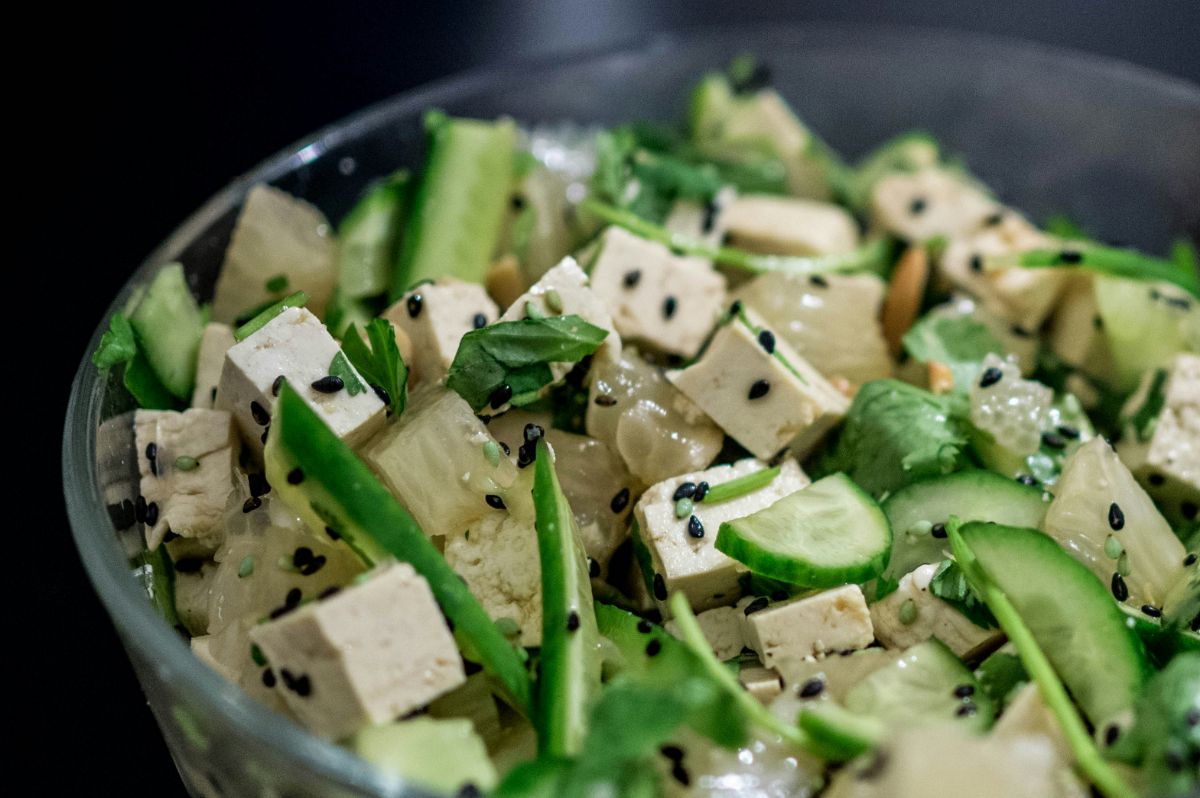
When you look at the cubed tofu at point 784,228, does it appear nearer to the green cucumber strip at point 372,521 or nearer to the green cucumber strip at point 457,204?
the green cucumber strip at point 457,204

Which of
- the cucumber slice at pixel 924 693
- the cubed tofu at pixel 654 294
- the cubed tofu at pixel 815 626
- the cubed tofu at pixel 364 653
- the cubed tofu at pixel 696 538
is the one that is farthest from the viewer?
the cubed tofu at pixel 654 294

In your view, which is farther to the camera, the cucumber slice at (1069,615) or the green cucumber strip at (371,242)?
the green cucumber strip at (371,242)

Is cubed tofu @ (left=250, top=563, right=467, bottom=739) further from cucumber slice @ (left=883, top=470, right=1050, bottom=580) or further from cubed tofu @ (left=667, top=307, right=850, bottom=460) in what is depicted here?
cucumber slice @ (left=883, top=470, right=1050, bottom=580)

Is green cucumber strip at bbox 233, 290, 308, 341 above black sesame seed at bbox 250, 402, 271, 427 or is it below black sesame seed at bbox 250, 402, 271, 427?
above

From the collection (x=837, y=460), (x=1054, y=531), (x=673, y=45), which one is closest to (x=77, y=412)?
(x=837, y=460)

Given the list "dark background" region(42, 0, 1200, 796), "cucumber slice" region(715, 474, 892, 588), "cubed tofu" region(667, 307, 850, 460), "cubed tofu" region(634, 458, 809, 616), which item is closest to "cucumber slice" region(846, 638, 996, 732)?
"cucumber slice" region(715, 474, 892, 588)

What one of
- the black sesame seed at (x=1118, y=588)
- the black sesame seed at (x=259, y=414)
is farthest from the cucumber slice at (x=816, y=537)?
the black sesame seed at (x=259, y=414)

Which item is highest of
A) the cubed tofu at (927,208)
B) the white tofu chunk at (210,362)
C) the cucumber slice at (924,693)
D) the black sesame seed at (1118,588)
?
the white tofu chunk at (210,362)
